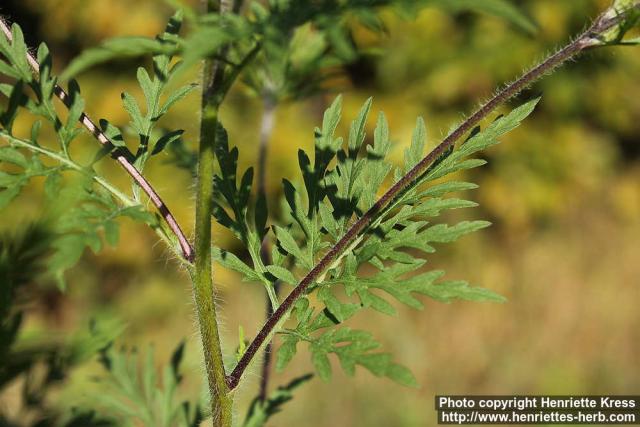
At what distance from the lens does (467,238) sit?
8.18m

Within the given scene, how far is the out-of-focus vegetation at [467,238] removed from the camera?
682 cm

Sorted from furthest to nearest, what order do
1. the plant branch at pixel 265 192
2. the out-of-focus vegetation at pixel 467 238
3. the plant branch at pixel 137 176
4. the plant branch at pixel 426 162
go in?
1. the out-of-focus vegetation at pixel 467 238
2. the plant branch at pixel 265 192
3. the plant branch at pixel 137 176
4. the plant branch at pixel 426 162

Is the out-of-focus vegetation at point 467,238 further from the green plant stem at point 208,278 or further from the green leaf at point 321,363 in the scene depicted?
the green leaf at point 321,363

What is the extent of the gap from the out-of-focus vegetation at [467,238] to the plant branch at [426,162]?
5009mm

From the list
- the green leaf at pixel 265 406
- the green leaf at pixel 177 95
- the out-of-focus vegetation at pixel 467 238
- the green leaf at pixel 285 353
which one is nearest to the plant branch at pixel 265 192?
the green leaf at pixel 265 406

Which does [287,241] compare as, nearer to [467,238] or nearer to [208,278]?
[208,278]

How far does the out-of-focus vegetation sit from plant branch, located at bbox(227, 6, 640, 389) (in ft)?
16.4

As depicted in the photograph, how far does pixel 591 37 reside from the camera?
1230mm

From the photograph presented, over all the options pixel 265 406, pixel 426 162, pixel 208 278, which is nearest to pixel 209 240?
pixel 208 278

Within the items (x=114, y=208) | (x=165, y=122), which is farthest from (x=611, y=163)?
(x=114, y=208)

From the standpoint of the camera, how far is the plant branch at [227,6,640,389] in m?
1.20

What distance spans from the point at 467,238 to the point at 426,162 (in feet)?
23.2

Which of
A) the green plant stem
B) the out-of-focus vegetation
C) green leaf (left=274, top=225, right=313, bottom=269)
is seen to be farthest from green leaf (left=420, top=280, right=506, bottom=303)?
the out-of-focus vegetation

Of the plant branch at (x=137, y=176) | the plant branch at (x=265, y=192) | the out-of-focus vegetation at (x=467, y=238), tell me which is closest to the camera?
the plant branch at (x=137, y=176)
